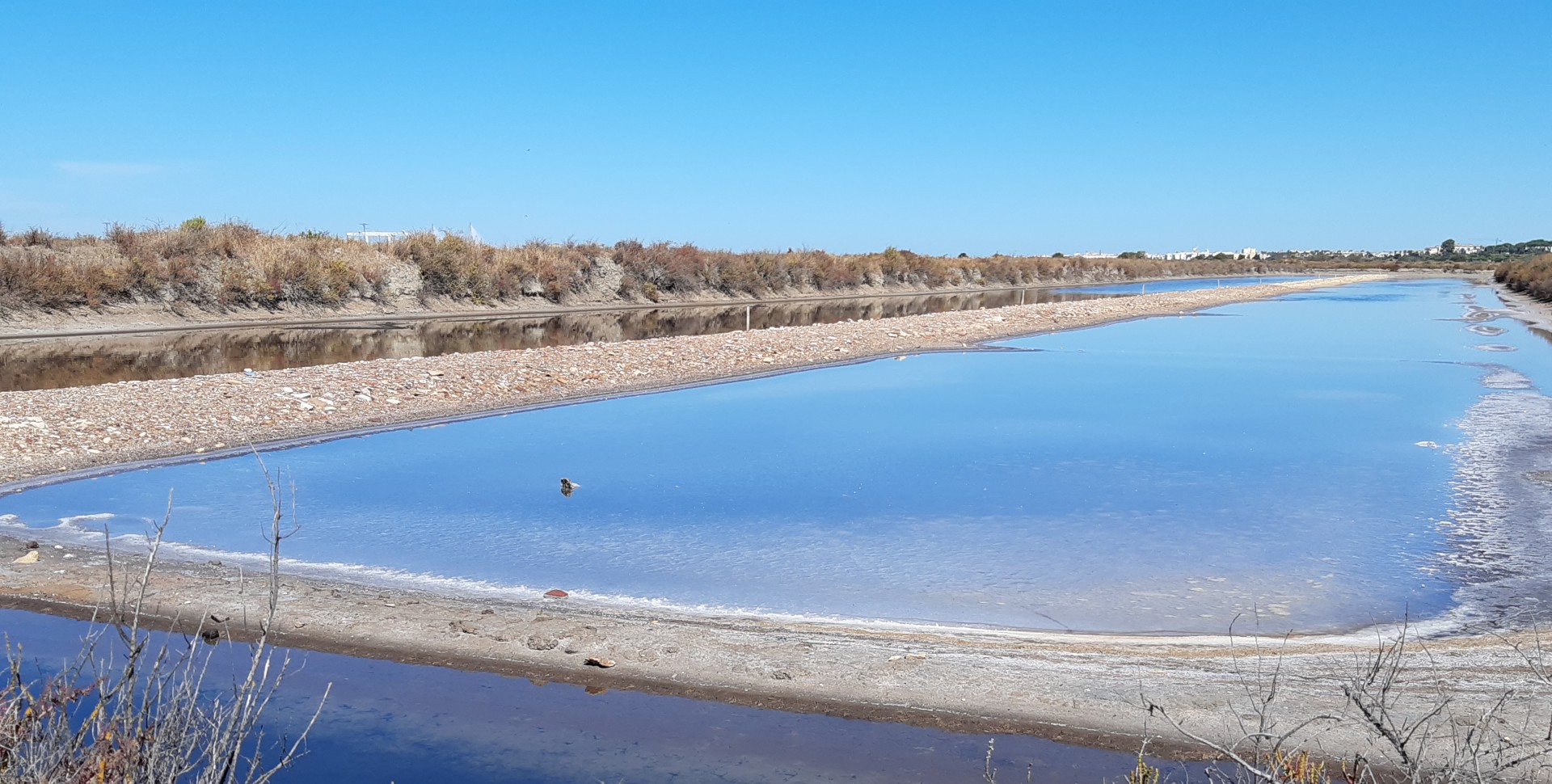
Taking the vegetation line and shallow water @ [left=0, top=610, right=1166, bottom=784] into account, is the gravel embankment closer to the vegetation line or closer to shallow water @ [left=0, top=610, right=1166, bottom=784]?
shallow water @ [left=0, top=610, right=1166, bottom=784]

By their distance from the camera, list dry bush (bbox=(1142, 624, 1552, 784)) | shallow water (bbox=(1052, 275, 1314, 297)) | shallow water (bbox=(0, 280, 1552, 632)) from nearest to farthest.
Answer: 1. dry bush (bbox=(1142, 624, 1552, 784))
2. shallow water (bbox=(0, 280, 1552, 632))
3. shallow water (bbox=(1052, 275, 1314, 297))

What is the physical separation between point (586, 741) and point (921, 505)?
4848mm

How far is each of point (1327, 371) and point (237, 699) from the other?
20.1 metres

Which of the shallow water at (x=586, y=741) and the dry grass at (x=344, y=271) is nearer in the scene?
the shallow water at (x=586, y=741)

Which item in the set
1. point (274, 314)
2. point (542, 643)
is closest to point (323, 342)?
point (274, 314)

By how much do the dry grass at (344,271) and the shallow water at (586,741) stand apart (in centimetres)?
2750

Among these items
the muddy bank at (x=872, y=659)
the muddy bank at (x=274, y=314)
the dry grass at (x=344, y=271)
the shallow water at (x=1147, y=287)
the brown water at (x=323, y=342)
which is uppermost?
the dry grass at (x=344, y=271)

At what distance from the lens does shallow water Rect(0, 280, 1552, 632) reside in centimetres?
671

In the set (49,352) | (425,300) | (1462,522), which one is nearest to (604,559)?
(1462,522)

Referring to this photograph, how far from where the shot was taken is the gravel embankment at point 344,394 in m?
11.1

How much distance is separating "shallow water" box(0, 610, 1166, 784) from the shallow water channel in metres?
13.5

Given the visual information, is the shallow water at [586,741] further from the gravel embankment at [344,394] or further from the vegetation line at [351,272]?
the vegetation line at [351,272]

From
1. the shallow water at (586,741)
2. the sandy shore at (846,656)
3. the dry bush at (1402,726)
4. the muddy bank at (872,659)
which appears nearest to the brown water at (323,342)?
the sandy shore at (846,656)

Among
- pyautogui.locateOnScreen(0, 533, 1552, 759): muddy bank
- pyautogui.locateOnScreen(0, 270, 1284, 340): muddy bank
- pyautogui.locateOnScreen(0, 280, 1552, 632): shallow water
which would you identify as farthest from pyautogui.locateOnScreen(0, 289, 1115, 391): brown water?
pyautogui.locateOnScreen(0, 533, 1552, 759): muddy bank
